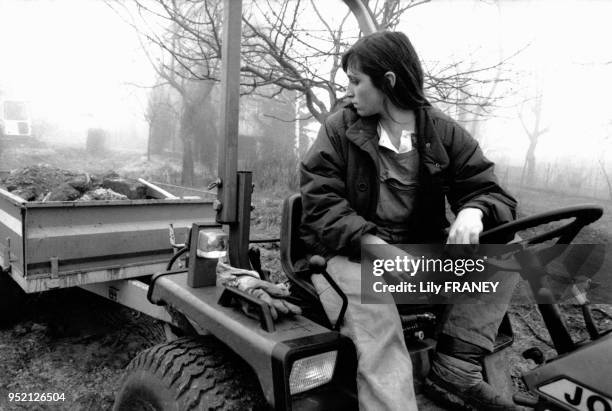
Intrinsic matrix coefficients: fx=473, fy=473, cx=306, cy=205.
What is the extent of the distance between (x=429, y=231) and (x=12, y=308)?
3.15 m

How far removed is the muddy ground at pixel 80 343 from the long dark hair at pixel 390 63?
6.05ft

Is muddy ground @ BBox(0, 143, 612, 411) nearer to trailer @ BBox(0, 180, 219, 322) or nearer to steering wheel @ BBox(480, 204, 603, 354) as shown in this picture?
trailer @ BBox(0, 180, 219, 322)

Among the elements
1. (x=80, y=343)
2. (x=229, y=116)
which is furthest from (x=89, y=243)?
(x=229, y=116)

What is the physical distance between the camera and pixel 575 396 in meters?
1.09

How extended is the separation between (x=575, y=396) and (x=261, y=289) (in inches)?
35.6

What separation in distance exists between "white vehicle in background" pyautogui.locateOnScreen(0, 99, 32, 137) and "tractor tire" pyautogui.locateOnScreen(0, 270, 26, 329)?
19.8m

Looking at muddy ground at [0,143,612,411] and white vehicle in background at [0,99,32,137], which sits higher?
white vehicle in background at [0,99,32,137]

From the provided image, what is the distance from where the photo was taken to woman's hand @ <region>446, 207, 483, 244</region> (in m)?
1.41

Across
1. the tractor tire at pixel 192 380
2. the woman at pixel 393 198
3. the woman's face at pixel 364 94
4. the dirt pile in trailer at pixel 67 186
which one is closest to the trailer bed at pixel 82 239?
the dirt pile in trailer at pixel 67 186

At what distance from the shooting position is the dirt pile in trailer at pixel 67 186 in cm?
364

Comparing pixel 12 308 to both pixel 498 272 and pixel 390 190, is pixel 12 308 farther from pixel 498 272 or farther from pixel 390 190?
pixel 498 272

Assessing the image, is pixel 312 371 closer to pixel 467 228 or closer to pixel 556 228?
pixel 467 228

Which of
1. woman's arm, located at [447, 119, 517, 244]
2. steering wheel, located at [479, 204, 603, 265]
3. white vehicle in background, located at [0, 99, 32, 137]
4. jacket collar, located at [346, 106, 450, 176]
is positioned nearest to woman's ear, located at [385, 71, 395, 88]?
jacket collar, located at [346, 106, 450, 176]

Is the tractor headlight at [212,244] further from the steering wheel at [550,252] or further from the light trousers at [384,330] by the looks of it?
the steering wheel at [550,252]
